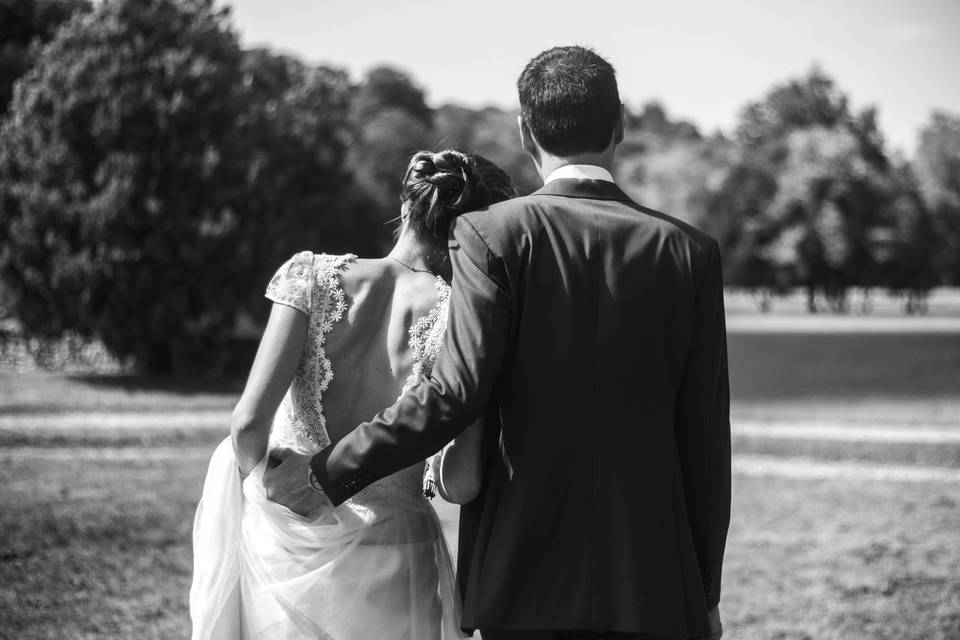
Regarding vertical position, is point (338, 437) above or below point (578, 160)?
below

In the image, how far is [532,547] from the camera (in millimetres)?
2135

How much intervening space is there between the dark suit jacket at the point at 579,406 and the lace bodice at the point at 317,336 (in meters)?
0.43

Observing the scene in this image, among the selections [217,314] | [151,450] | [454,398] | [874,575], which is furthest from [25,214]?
[454,398]

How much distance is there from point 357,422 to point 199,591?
683 mm

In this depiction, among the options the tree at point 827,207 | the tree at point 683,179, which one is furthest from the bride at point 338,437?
the tree at point 827,207

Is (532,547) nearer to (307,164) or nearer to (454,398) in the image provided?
(454,398)

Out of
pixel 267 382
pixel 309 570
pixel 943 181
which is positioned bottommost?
pixel 309 570

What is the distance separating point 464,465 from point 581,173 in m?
0.73

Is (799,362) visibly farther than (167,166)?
Yes

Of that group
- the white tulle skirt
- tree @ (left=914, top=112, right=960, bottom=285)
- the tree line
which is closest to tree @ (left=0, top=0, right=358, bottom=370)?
the tree line

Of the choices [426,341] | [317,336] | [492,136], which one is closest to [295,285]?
[317,336]

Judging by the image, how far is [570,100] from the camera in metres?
2.12

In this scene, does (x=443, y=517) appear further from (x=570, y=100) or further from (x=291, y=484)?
(x=570, y=100)

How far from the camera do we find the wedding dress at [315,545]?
2.56 metres
